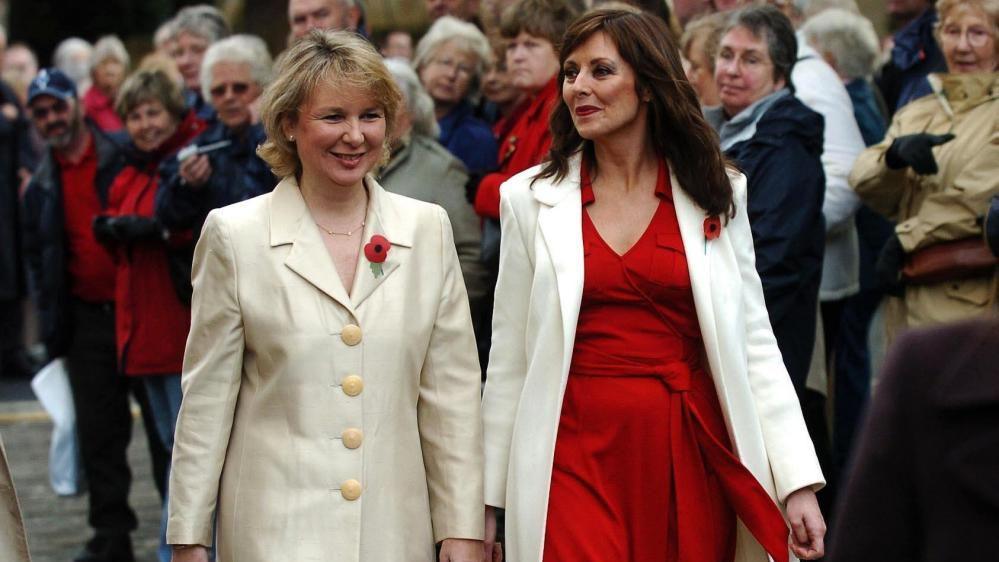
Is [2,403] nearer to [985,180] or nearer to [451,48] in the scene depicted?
[451,48]

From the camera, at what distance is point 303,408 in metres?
4.47

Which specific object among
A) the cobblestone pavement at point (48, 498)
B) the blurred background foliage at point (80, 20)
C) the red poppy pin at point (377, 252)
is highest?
the blurred background foliage at point (80, 20)

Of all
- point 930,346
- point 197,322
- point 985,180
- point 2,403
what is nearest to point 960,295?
point 985,180

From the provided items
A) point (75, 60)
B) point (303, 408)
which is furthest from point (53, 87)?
point (75, 60)

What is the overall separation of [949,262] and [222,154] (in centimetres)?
325

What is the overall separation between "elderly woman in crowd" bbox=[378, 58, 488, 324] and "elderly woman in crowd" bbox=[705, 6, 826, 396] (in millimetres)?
1238

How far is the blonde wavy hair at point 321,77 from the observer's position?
4.62 m

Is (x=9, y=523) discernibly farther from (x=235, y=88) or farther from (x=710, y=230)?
(x=235, y=88)

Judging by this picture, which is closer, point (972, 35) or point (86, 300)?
point (972, 35)

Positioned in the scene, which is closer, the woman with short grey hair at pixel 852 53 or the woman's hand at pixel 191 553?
the woman's hand at pixel 191 553

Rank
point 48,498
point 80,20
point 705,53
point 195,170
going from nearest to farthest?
point 705,53 < point 195,170 < point 48,498 < point 80,20

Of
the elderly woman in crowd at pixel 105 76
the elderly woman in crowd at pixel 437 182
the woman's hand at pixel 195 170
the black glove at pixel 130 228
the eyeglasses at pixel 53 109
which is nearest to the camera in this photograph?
the elderly woman in crowd at pixel 437 182

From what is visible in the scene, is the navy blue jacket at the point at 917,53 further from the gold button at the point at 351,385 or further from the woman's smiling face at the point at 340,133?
the gold button at the point at 351,385

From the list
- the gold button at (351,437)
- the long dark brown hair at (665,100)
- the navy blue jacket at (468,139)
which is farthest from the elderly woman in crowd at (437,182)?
the gold button at (351,437)
